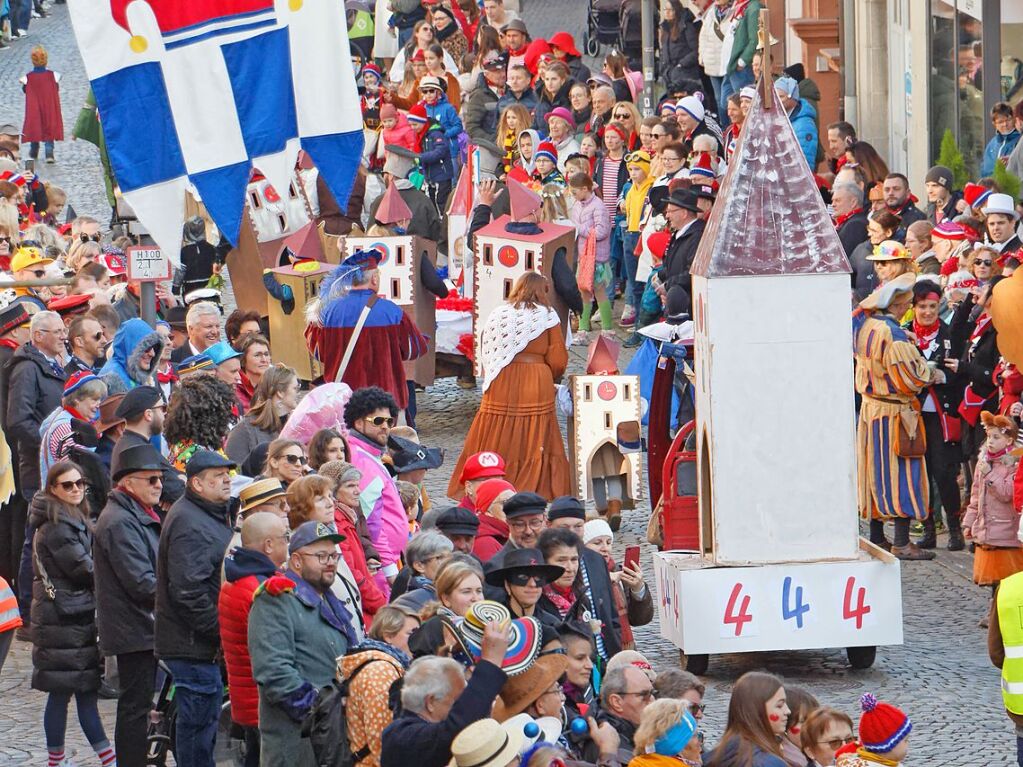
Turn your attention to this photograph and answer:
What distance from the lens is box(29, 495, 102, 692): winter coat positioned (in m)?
9.88

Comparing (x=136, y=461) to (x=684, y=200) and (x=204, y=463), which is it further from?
(x=684, y=200)

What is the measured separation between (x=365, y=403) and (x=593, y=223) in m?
8.98

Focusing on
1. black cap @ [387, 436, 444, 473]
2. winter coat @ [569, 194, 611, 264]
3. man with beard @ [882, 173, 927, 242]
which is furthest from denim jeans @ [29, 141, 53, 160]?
black cap @ [387, 436, 444, 473]

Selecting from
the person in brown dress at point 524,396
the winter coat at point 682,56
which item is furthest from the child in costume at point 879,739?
the winter coat at point 682,56

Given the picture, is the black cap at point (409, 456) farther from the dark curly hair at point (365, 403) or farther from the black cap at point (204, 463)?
the black cap at point (204, 463)

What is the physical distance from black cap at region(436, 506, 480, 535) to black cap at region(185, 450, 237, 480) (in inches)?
40.0

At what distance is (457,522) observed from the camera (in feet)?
→ 31.7

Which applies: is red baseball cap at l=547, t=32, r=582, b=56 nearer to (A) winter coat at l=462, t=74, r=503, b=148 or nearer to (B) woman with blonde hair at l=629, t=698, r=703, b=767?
(A) winter coat at l=462, t=74, r=503, b=148

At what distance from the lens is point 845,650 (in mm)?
11875

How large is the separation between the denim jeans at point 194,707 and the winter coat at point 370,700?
6.33ft

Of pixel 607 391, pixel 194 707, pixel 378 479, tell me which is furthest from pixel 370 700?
pixel 607 391

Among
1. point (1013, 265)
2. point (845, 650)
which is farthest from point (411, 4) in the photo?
point (845, 650)

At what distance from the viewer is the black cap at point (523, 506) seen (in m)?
9.52

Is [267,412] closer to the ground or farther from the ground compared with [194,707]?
farther from the ground
